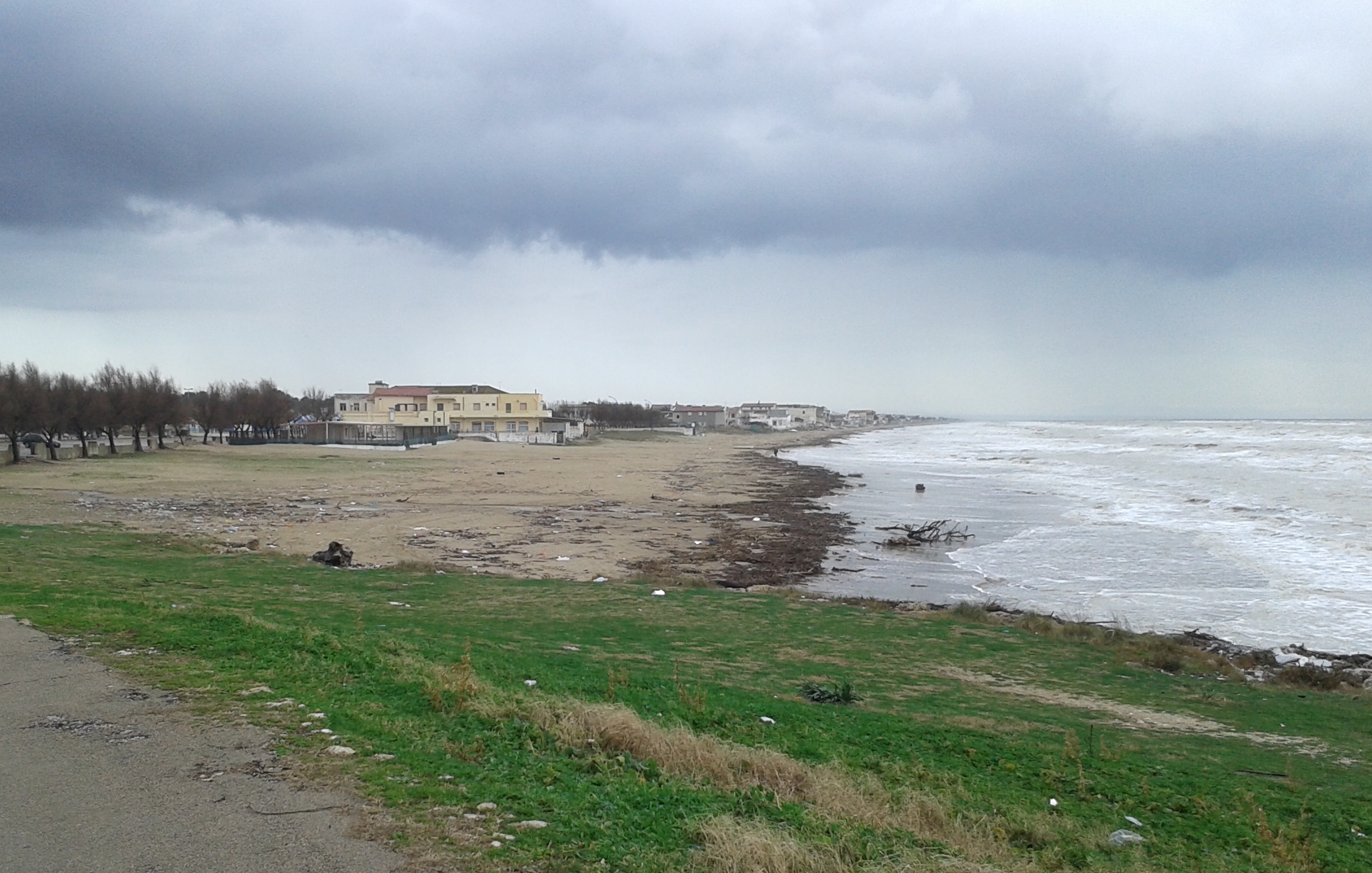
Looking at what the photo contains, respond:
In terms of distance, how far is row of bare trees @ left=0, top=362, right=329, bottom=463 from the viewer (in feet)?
167

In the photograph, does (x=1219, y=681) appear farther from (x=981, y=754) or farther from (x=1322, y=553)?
(x=1322, y=553)

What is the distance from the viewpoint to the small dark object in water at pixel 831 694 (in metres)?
11.4

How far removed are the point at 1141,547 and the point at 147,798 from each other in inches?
1248

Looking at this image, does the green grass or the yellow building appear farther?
the yellow building

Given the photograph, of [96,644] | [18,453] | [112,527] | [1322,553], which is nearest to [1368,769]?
[96,644]

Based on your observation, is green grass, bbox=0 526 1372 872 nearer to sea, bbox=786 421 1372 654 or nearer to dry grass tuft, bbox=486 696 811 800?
dry grass tuft, bbox=486 696 811 800

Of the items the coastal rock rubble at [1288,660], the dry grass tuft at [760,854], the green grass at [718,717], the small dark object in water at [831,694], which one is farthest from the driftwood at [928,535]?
the dry grass tuft at [760,854]

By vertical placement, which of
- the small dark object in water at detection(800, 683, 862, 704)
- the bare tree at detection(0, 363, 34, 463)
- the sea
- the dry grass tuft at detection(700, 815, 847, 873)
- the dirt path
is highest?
the bare tree at detection(0, 363, 34, 463)

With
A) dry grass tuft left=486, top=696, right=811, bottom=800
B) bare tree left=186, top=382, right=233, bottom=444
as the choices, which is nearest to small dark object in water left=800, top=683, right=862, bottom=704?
dry grass tuft left=486, top=696, right=811, bottom=800

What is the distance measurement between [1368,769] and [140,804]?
498 inches

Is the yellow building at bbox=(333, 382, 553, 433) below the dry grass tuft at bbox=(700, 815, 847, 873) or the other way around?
the other way around

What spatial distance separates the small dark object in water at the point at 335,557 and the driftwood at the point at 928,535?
60.8 ft

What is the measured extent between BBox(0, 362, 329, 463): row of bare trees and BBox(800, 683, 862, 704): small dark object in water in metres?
55.6

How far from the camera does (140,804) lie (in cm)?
557
